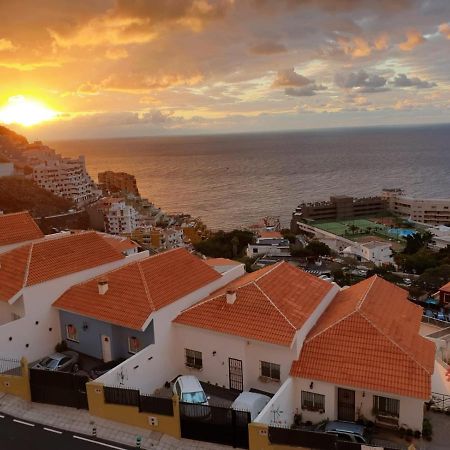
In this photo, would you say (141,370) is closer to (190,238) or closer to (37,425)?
(37,425)

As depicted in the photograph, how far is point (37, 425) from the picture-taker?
15.3 m

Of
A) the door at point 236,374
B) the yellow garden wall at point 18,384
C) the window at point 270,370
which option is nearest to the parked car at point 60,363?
the yellow garden wall at point 18,384

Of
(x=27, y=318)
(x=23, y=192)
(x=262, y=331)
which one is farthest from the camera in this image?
(x=23, y=192)

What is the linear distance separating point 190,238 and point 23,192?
3044 centimetres

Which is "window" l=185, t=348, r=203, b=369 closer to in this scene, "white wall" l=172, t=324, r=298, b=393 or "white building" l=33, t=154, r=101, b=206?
"white wall" l=172, t=324, r=298, b=393

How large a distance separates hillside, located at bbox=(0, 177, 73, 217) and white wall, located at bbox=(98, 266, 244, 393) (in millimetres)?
67964

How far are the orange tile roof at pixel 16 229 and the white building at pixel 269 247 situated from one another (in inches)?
1848

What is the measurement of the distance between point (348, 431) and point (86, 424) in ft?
26.2

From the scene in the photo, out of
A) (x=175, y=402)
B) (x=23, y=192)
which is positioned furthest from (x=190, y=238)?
(x=175, y=402)

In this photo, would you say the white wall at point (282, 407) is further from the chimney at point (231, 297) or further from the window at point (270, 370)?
the chimney at point (231, 297)

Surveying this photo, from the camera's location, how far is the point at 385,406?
15.9 metres

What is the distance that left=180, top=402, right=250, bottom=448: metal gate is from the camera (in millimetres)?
14219

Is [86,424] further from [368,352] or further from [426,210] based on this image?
[426,210]

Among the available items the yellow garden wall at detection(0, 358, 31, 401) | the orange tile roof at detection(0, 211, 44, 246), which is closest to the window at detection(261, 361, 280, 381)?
the yellow garden wall at detection(0, 358, 31, 401)
